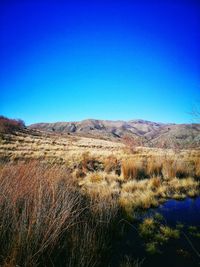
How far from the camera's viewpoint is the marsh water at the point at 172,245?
3248mm

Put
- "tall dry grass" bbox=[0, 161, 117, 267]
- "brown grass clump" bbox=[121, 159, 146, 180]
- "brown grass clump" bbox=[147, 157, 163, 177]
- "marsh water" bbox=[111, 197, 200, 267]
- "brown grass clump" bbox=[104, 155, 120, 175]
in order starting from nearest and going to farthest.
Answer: "tall dry grass" bbox=[0, 161, 117, 267] → "marsh water" bbox=[111, 197, 200, 267] → "brown grass clump" bbox=[121, 159, 146, 180] → "brown grass clump" bbox=[147, 157, 163, 177] → "brown grass clump" bbox=[104, 155, 120, 175]

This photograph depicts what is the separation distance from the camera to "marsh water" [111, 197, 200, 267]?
128 inches

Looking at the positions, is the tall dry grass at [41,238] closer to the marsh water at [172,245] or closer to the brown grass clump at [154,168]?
the marsh water at [172,245]

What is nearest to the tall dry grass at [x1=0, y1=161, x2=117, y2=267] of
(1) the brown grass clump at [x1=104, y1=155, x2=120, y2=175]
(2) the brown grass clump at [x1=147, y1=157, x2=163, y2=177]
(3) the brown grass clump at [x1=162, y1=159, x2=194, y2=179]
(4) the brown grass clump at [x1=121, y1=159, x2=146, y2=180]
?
(4) the brown grass clump at [x1=121, y1=159, x2=146, y2=180]

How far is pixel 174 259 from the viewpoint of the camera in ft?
10.8

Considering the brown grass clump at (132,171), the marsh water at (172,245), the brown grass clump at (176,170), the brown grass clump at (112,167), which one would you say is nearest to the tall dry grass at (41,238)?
the marsh water at (172,245)

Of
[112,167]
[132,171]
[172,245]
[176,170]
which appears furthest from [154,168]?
[172,245]

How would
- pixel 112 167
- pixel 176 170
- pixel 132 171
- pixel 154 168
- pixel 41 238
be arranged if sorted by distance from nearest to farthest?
pixel 41 238
pixel 132 171
pixel 176 170
pixel 154 168
pixel 112 167

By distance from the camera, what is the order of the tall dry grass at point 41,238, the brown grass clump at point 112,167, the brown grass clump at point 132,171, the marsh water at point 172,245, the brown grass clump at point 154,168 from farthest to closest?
the brown grass clump at point 112,167, the brown grass clump at point 154,168, the brown grass clump at point 132,171, the marsh water at point 172,245, the tall dry grass at point 41,238

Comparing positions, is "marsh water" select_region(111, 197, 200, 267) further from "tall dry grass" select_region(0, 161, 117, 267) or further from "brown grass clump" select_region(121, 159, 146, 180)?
"brown grass clump" select_region(121, 159, 146, 180)

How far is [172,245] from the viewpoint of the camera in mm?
3691

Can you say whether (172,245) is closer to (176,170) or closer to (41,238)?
(41,238)

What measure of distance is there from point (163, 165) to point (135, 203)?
4.55 metres

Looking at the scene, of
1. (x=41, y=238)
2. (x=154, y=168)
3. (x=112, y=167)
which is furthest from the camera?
(x=112, y=167)
